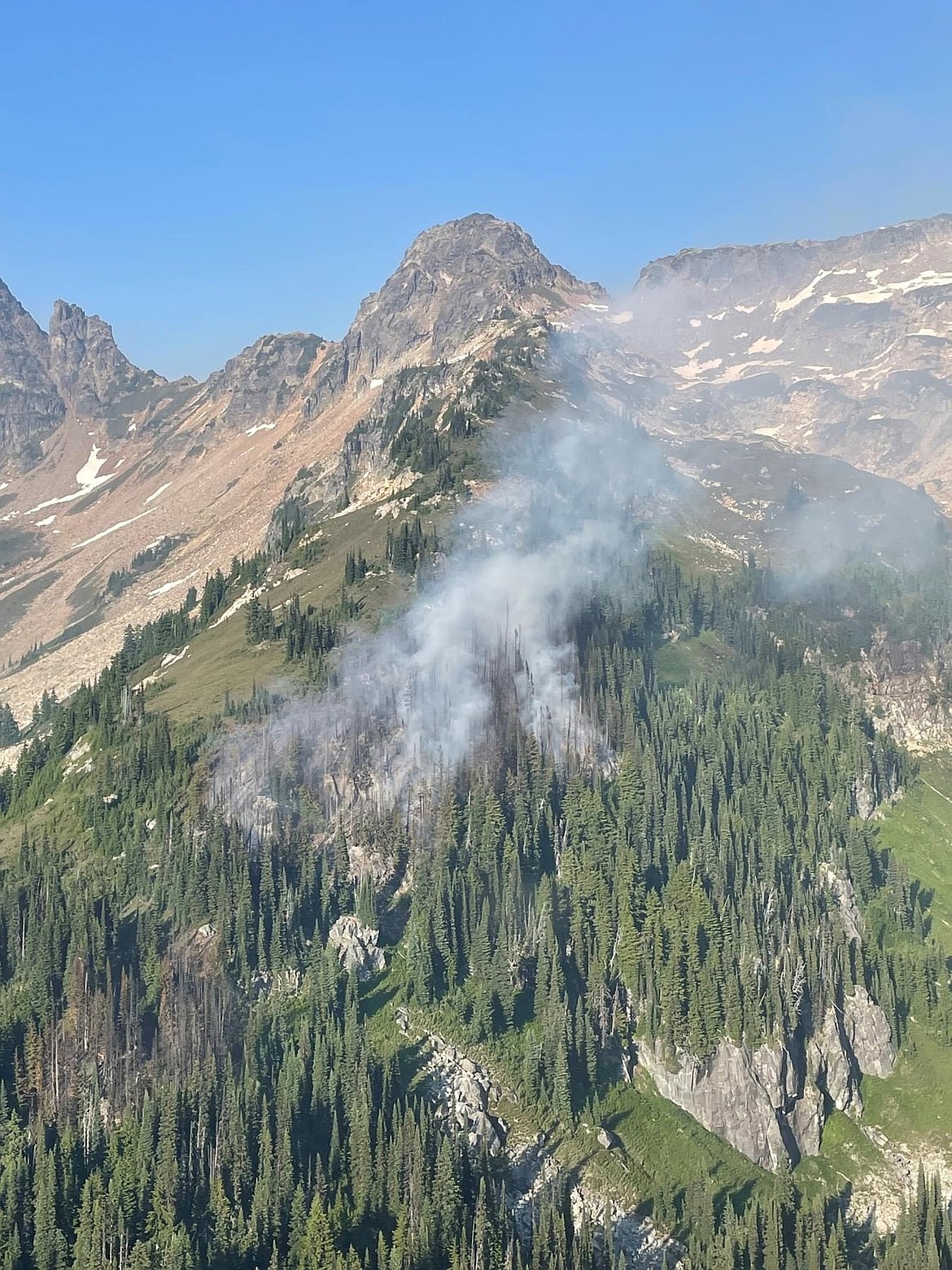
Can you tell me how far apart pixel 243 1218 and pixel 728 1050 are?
72576 mm

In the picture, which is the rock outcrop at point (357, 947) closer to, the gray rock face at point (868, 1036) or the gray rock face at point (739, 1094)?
the gray rock face at point (739, 1094)

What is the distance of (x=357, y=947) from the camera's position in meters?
191

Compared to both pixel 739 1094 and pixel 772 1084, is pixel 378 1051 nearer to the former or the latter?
pixel 739 1094

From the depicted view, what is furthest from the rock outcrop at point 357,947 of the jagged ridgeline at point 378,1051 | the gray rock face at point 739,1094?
the gray rock face at point 739,1094

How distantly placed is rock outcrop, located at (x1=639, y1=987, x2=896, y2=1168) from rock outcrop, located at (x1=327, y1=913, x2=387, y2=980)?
42735 mm

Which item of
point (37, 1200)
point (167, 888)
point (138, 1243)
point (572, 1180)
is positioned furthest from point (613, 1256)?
point (167, 888)

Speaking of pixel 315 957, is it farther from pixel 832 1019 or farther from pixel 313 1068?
pixel 832 1019

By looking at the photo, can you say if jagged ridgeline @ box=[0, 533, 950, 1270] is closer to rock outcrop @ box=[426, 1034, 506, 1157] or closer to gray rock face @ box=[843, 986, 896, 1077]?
gray rock face @ box=[843, 986, 896, 1077]

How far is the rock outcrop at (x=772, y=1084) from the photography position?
17000 centimetres

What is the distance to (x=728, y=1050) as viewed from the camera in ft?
571

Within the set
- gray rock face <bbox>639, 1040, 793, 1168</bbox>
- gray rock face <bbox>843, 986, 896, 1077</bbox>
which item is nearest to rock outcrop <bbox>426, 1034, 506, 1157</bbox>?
gray rock face <bbox>639, 1040, 793, 1168</bbox>

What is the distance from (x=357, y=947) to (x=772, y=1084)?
65354mm

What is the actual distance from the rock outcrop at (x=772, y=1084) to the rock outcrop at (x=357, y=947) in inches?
1682

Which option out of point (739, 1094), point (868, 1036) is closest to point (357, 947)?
point (739, 1094)
